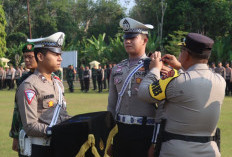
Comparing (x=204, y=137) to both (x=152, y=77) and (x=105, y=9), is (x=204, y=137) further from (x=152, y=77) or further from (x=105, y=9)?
(x=105, y=9)

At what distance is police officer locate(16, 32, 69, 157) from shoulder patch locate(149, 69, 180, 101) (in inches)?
37.7

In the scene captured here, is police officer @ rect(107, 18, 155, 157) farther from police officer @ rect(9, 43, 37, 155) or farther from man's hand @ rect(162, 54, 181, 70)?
police officer @ rect(9, 43, 37, 155)

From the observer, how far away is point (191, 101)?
110 inches

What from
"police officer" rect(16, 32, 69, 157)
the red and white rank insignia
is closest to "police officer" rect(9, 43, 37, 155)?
"police officer" rect(16, 32, 69, 157)

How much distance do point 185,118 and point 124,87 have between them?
1100 millimetres

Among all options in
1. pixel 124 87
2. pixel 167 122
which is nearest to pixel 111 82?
pixel 124 87

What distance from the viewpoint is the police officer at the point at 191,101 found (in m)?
2.79

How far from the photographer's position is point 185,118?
2809 mm

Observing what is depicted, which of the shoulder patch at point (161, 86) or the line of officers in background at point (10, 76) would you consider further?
the line of officers in background at point (10, 76)

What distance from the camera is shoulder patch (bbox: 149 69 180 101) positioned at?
9.36 ft

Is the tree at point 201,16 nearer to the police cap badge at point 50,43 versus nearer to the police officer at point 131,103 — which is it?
the police officer at point 131,103

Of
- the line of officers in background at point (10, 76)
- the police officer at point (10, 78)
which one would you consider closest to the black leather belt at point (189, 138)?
the line of officers in background at point (10, 76)

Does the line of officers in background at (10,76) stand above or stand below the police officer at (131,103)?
below

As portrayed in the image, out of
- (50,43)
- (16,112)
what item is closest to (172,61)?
(50,43)
